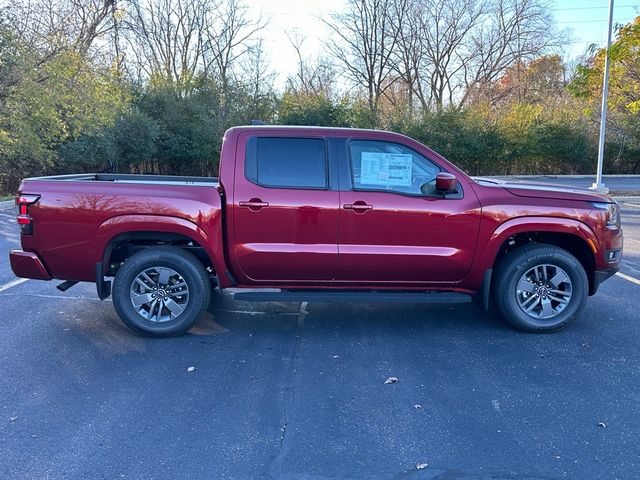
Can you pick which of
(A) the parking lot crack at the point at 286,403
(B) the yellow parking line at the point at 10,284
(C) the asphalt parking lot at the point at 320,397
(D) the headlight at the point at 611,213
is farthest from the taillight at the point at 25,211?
(D) the headlight at the point at 611,213

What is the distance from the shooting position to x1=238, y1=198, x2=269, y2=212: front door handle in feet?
16.1

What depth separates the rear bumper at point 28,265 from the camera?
4977 mm

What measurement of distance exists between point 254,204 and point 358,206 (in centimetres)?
96

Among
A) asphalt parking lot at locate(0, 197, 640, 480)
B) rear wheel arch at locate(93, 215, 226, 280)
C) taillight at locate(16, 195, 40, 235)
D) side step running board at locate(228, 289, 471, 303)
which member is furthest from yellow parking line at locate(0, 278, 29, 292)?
side step running board at locate(228, 289, 471, 303)

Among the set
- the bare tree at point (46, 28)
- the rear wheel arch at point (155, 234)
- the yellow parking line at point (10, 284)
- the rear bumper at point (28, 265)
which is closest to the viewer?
the rear wheel arch at point (155, 234)

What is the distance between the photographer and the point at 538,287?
5195 millimetres

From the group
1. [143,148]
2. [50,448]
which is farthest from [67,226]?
[143,148]

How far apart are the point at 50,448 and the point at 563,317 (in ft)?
14.7

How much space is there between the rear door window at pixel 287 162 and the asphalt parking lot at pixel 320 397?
1.48 meters

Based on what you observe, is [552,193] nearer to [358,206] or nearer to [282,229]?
[358,206]

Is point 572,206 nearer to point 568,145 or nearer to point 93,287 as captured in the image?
point 93,287

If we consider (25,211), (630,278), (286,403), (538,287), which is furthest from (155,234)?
(630,278)

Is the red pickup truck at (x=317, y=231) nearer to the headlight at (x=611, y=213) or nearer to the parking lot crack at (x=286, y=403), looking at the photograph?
the headlight at (x=611, y=213)

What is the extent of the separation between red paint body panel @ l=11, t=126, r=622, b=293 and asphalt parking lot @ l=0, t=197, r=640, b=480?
66 centimetres
